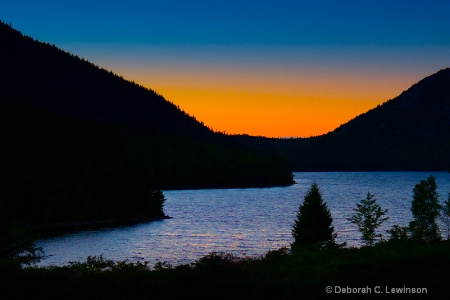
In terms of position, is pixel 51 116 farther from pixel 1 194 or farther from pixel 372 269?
pixel 372 269

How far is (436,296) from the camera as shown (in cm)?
1802

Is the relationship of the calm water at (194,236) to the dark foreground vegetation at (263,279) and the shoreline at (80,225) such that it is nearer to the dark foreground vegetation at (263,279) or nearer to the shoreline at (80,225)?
the shoreline at (80,225)

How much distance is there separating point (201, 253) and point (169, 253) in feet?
12.7

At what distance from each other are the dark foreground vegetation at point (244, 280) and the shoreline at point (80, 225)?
68.4m

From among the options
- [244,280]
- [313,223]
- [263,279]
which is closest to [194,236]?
[313,223]

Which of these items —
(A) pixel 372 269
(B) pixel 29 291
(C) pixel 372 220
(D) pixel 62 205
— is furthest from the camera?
(D) pixel 62 205

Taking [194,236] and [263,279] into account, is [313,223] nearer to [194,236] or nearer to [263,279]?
[194,236]

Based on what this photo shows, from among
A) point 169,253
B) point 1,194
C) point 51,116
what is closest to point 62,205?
point 1,194

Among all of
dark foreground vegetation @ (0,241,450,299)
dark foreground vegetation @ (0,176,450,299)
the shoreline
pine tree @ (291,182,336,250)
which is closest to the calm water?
the shoreline

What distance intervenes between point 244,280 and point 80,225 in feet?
282

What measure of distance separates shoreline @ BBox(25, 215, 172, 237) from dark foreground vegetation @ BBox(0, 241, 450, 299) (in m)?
68.4

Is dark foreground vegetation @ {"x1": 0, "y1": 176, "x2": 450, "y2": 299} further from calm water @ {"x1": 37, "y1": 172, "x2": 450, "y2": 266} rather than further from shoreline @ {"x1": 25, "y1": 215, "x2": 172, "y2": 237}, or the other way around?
shoreline @ {"x1": 25, "y1": 215, "x2": 172, "y2": 237}

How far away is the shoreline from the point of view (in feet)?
305

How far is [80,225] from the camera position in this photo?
103m
